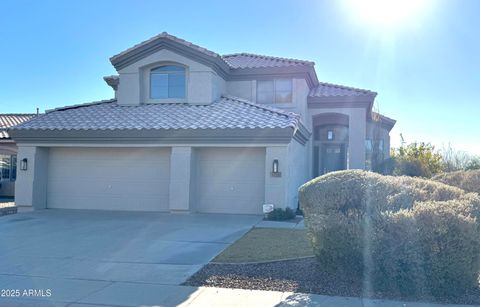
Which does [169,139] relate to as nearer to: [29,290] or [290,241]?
[290,241]

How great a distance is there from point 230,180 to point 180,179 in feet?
6.10

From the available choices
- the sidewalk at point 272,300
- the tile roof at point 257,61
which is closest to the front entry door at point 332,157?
the tile roof at point 257,61

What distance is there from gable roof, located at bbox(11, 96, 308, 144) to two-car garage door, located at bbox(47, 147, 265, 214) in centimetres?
110

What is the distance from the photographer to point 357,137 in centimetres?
2086

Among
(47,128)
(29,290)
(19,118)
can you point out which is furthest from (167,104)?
(19,118)

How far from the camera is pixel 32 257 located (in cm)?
887

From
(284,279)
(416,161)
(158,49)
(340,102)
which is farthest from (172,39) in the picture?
(416,161)

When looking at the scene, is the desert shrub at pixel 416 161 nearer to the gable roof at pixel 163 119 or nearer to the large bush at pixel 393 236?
the gable roof at pixel 163 119

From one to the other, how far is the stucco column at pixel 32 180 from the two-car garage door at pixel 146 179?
34 cm

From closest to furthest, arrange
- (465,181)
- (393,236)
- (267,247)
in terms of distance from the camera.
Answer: (393,236)
(267,247)
(465,181)

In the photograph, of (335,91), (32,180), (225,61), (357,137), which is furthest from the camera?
(335,91)

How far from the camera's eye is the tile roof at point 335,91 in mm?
20734

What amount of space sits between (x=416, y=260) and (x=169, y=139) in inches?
422

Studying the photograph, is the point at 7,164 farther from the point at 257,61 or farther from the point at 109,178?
the point at 257,61
